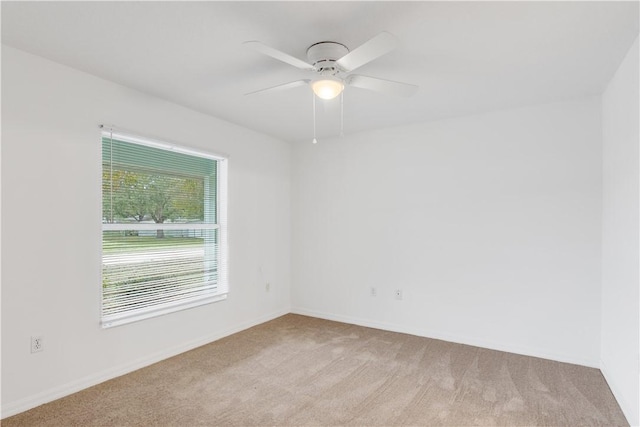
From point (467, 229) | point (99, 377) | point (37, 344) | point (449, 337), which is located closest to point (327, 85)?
point (467, 229)

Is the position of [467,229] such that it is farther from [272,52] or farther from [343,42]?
[272,52]

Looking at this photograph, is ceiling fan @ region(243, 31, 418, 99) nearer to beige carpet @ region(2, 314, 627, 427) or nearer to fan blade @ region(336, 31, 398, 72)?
fan blade @ region(336, 31, 398, 72)

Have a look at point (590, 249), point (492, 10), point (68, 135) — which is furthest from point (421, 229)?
point (68, 135)

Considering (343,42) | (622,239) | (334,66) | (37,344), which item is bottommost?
(37,344)

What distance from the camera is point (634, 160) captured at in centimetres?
219

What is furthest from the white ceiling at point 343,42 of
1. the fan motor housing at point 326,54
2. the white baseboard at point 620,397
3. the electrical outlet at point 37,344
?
the white baseboard at point 620,397

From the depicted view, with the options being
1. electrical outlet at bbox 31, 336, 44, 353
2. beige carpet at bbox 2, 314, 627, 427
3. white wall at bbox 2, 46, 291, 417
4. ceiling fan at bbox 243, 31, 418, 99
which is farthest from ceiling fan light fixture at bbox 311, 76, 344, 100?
electrical outlet at bbox 31, 336, 44, 353

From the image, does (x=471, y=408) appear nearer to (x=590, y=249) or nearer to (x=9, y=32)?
(x=590, y=249)

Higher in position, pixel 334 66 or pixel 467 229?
pixel 334 66

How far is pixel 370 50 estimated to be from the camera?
71.6 inches

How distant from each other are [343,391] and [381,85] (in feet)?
7.16

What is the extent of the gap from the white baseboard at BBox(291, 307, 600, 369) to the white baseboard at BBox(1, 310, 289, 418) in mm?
1153

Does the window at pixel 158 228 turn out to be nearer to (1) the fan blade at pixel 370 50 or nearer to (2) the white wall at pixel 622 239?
(1) the fan blade at pixel 370 50

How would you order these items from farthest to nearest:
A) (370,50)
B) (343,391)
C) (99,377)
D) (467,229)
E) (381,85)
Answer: (467,229) → (99,377) → (343,391) → (381,85) → (370,50)
